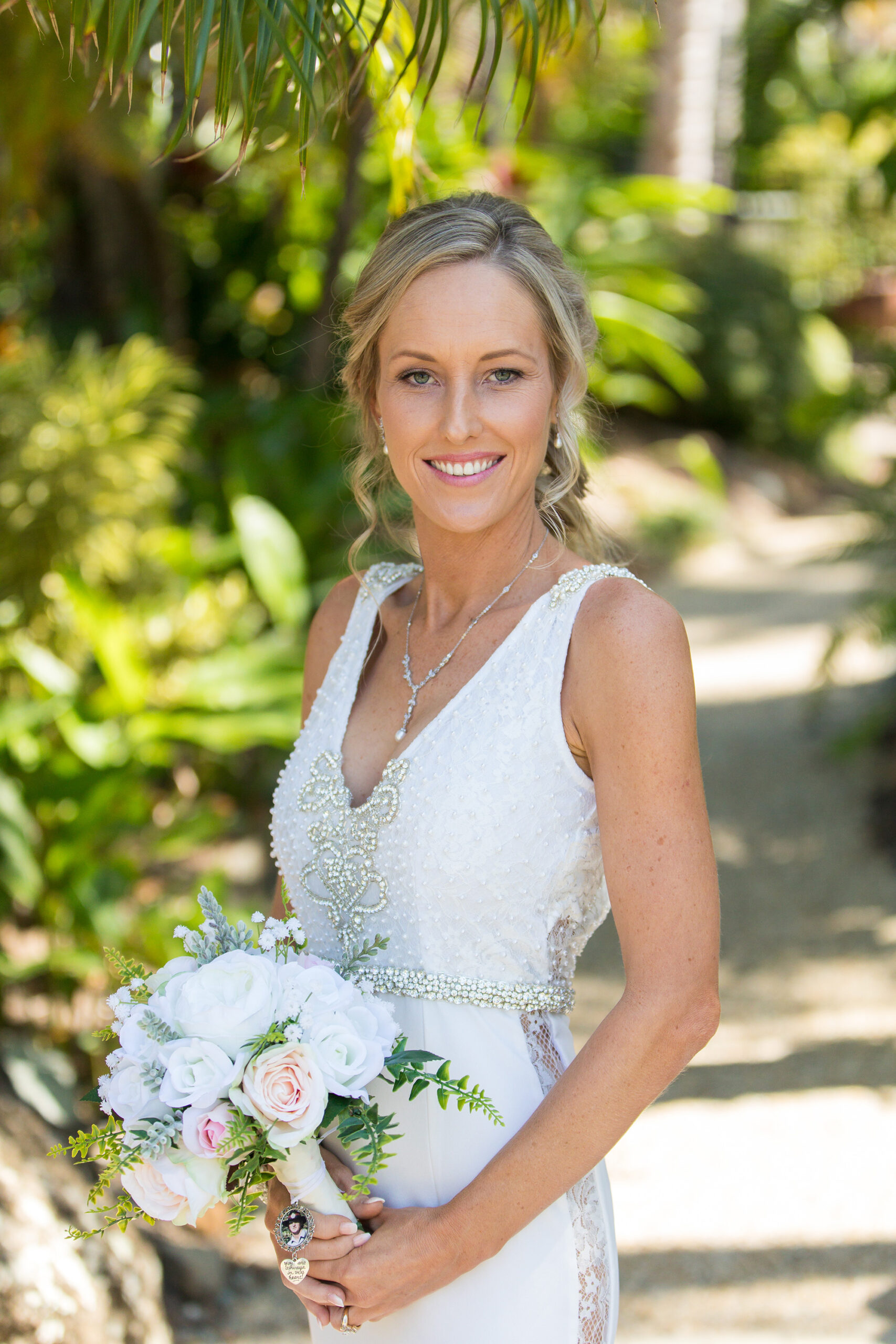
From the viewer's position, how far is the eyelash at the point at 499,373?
5.50 ft

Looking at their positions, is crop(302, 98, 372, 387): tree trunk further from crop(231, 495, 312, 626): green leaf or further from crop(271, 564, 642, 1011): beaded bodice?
crop(271, 564, 642, 1011): beaded bodice

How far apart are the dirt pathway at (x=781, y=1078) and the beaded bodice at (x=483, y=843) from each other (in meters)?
2.13

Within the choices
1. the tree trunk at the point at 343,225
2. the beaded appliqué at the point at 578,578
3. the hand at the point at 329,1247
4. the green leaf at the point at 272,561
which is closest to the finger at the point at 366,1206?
A: the hand at the point at 329,1247

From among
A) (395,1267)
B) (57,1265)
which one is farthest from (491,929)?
(57,1265)

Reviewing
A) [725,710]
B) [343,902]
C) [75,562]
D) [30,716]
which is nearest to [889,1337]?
[343,902]

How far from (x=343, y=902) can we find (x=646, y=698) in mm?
559

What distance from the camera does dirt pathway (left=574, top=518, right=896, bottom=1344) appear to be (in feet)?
11.2

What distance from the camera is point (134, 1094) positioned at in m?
1.42

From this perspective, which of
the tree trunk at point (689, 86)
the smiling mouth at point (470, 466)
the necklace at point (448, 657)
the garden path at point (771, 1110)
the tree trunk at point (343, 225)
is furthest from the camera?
the tree trunk at point (689, 86)

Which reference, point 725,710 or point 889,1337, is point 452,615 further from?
point 725,710

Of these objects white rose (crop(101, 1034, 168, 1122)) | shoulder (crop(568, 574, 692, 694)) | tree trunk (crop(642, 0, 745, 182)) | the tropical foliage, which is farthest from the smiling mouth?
tree trunk (crop(642, 0, 745, 182))

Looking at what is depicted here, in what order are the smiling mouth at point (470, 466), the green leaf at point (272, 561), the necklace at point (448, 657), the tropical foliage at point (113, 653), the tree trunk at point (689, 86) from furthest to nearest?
the tree trunk at point (689, 86) < the green leaf at point (272, 561) < the tropical foliage at point (113, 653) < the necklace at point (448, 657) < the smiling mouth at point (470, 466)

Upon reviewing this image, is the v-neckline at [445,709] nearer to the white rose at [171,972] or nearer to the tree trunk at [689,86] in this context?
the white rose at [171,972]

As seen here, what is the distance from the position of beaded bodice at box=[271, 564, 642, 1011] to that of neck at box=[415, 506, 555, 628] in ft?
0.49
